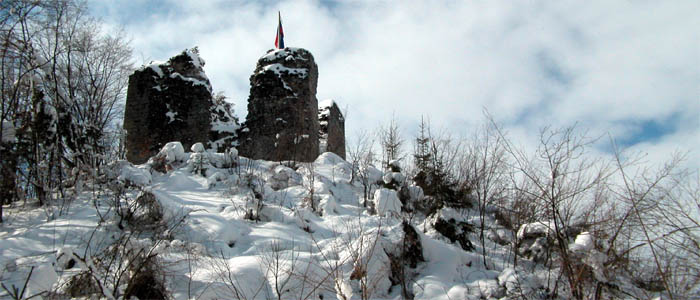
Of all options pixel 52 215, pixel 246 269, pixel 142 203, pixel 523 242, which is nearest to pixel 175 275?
pixel 246 269

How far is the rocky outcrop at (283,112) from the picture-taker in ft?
31.3

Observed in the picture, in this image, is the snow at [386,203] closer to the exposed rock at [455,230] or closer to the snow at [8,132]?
the exposed rock at [455,230]

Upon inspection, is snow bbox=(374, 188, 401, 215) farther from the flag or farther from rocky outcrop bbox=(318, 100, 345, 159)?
the flag

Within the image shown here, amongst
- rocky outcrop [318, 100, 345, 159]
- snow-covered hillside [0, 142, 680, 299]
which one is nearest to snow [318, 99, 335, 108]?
rocky outcrop [318, 100, 345, 159]

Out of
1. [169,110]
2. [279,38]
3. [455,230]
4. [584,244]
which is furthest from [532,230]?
[279,38]

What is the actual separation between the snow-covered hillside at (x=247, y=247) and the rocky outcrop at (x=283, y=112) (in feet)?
11.7

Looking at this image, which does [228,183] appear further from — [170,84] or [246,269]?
[170,84]

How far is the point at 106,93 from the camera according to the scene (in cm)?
1377

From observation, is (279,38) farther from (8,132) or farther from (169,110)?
(8,132)

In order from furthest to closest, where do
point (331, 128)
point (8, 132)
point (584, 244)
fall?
point (331, 128) < point (8, 132) < point (584, 244)

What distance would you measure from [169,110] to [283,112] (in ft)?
10.8

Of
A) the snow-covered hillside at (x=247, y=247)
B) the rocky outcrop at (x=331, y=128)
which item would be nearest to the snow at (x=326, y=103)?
the rocky outcrop at (x=331, y=128)

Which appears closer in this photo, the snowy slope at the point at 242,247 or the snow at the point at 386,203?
the snowy slope at the point at 242,247

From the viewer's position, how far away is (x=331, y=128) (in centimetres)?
1331
